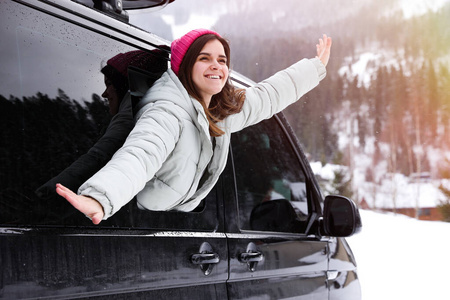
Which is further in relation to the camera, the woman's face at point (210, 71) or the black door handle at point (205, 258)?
the woman's face at point (210, 71)

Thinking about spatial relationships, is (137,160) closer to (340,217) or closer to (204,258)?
(204,258)

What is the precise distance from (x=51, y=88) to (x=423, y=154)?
4293 cm

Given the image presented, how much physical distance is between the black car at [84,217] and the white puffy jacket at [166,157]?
0.26 feet

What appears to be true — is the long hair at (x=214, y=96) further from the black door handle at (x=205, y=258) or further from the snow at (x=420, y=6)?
the snow at (x=420, y=6)

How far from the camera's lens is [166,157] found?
1772mm

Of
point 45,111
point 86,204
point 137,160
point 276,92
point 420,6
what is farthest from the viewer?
point 420,6

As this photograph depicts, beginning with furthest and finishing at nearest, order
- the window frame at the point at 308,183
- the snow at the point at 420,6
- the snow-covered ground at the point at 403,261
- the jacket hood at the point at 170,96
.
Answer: the snow at the point at 420,6 → the snow-covered ground at the point at 403,261 → the window frame at the point at 308,183 → the jacket hood at the point at 170,96

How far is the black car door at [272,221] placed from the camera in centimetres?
226

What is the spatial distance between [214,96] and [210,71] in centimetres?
14

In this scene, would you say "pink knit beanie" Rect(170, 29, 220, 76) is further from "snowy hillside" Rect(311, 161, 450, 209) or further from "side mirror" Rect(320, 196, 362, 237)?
"snowy hillside" Rect(311, 161, 450, 209)

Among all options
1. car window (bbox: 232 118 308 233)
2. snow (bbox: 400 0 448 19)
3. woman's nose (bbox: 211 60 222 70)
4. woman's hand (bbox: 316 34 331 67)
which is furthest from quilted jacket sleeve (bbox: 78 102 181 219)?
snow (bbox: 400 0 448 19)

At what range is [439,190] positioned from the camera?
36.5 meters

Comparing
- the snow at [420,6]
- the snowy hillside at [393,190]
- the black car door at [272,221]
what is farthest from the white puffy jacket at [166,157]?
the snow at [420,6]

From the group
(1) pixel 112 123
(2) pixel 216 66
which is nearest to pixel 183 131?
(1) pixel 112 123
